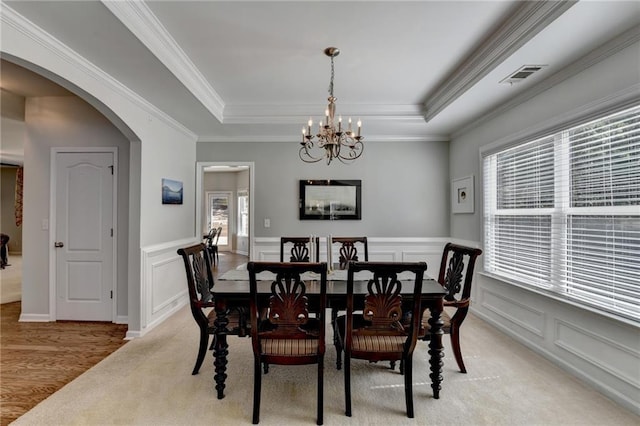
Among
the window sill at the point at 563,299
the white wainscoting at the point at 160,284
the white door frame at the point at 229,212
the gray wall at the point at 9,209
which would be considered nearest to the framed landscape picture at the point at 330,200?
the white wainscoting at the point at 160,284

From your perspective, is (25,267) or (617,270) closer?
(617,270)

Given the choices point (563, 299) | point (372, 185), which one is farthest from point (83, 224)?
point (563, 299)

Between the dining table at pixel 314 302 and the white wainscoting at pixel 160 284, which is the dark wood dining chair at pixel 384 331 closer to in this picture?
the dining table at pixel 314 302

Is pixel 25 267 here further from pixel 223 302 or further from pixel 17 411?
pixel 223 302

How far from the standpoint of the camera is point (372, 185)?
4.92 metres

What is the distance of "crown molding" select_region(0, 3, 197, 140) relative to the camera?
193 centimetres

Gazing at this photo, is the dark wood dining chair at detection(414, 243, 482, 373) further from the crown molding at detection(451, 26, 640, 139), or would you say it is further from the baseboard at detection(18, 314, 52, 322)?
the baseboard at detection(18, 314, 52, 322)

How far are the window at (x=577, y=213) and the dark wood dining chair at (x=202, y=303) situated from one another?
269 cm

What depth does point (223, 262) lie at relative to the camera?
8.61 m

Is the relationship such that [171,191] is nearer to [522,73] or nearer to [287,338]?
[287,338]

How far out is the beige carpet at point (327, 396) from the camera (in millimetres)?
1992

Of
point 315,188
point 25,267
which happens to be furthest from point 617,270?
point 25,267

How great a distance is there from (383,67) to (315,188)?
2.22 metres

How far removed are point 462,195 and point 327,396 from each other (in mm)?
3371
